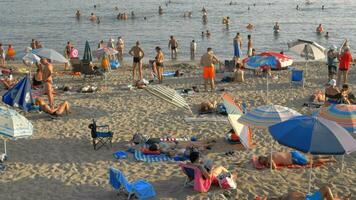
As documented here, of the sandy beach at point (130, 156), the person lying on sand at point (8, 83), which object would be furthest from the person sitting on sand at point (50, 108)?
the person lying on sand at point (8, 83)

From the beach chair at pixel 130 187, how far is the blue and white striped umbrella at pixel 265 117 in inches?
80.1

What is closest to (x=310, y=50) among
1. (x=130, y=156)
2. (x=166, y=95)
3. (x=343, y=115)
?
(x=166, y=95)

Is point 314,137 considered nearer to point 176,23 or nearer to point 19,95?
point 19,95

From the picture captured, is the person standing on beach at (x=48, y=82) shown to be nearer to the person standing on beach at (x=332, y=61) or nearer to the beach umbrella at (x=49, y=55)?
the beach umbrella at (x=49, y=55)

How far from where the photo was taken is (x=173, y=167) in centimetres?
948

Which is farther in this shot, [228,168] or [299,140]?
[228,168]

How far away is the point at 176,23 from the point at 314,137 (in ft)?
113

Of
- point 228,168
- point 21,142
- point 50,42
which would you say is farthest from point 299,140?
point 50,42

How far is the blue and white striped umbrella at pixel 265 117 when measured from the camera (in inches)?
340

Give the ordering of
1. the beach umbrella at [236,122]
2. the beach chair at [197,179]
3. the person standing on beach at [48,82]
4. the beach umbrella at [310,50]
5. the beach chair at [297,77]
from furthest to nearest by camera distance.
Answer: the beach chair at [297,77] → the beach umbrella at [310,50] → the person standing on beach at [48,82] → the beach umbrella at [236,122] → the beach chair at [197,179]

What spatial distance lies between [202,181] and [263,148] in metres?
2.61

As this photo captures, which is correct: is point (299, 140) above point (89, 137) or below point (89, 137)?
above

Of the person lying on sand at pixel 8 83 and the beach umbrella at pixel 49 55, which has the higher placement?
the beach umbrella at pixel 49 55

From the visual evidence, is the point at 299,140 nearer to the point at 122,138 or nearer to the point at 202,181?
the point at 202,181
